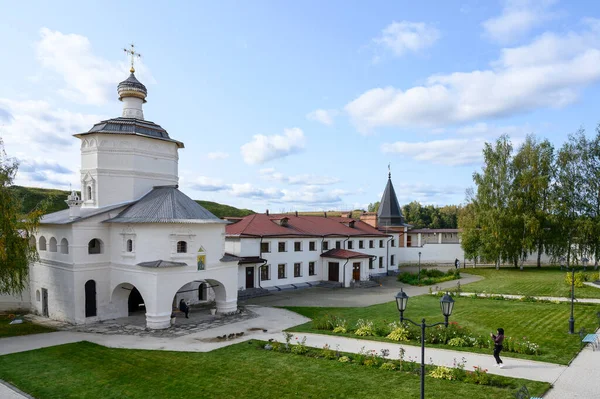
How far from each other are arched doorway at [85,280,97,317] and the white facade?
383 inches

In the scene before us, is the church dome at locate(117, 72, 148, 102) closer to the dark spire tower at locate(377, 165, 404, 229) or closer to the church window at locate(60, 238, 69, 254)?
the church window at locate(60, 238, 69, 254)

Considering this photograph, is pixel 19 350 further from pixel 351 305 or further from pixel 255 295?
pixel 351 305

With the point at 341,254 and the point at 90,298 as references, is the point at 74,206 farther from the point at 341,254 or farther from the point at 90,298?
the point at 341,254

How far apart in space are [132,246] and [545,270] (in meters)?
37.7

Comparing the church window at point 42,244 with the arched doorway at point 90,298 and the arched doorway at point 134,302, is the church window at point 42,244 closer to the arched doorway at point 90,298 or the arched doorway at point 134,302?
the arched doorway at point 90,298

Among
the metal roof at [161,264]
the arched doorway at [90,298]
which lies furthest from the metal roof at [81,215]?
the metal roof at [161,264]

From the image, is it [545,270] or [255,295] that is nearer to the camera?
[255,295]

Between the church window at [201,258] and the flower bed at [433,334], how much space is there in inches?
257

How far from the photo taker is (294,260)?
31.8 meters

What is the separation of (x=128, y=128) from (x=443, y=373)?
19.8 m

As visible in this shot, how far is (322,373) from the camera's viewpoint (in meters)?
12.5

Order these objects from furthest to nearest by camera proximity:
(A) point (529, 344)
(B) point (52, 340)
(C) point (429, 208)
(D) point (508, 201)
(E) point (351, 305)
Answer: (C) point (429, 208), (D) point (508, 201), (E) point (351, 305), (B) point (52, 340), (A) point (529, 344)

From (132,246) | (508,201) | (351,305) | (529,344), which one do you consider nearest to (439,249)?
(508,201)

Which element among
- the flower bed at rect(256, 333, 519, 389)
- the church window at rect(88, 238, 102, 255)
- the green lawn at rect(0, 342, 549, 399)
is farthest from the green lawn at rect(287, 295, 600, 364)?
the church window at rect(88, 238, 102, 255)
